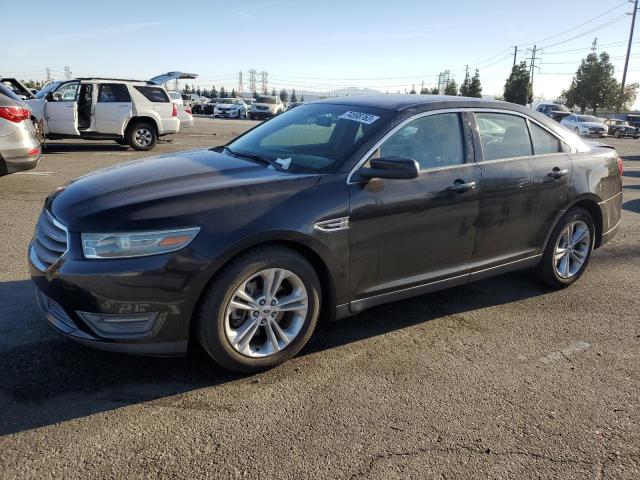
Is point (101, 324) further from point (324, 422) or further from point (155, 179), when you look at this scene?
point (324, 422)

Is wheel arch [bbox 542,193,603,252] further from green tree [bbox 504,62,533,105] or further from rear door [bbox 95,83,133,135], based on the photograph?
green tree [bbox 504,62,533,105]

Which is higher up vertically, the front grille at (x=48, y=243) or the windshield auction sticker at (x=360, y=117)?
the windshield auction sticker at (x=360, y=117)

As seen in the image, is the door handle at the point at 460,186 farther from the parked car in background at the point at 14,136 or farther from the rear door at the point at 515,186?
the parked car in background at the point at 14,136

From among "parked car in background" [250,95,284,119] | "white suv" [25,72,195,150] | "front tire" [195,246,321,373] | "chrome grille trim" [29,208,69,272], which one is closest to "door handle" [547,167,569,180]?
"front tire" [195,246,321,373]

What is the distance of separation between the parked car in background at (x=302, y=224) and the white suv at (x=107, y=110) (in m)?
10.1

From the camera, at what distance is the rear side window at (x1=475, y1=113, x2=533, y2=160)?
406 centimetres

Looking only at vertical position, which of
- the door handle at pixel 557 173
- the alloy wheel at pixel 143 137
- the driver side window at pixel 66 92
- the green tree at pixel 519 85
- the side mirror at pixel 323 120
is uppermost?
the green tree at pixel 519 85

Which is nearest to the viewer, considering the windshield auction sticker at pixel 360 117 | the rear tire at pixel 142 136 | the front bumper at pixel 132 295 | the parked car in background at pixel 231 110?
the front bumper at pixel 132 295

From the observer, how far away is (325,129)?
404 centimetres

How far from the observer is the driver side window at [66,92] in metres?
12.7

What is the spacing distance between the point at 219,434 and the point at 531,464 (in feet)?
4.97

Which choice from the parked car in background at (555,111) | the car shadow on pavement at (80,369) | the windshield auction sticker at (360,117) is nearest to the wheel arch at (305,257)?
the car shadow on pavement at (80,369)

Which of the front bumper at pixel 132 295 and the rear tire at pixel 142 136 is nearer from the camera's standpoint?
the front bumper at pixel 132 295

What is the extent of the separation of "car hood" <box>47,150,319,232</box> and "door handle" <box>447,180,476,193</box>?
1072 mm
